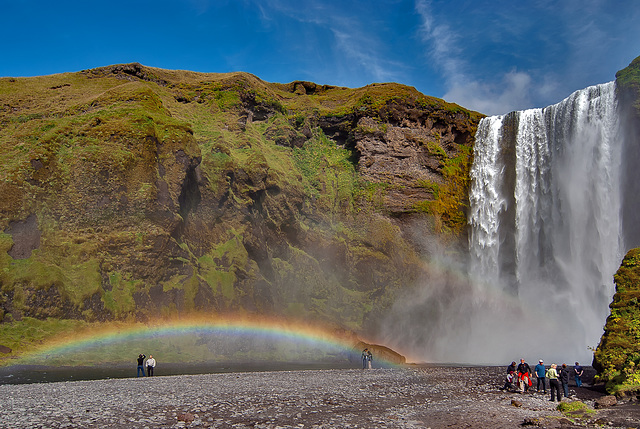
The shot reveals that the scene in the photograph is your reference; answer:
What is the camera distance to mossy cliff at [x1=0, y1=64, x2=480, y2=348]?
42.9 metres

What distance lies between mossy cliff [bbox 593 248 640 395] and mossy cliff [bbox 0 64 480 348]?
1195 inches

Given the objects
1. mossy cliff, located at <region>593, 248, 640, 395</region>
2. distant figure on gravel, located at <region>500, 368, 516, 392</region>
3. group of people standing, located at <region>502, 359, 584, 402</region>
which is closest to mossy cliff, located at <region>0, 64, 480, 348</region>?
distant figure on gravel, located at <region>500, 368, 516, 392</region>

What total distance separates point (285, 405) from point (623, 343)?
18556 millimetres

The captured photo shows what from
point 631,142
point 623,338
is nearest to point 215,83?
point 631,142

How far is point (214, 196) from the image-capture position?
54.8 meters

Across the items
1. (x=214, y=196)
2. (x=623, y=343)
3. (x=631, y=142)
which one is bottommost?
(x=623, y=343)

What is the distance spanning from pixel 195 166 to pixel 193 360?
24462 millimetres

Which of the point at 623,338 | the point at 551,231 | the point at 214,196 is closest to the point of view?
the point at 623,338

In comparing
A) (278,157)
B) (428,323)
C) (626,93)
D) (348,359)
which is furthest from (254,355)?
(626,93)

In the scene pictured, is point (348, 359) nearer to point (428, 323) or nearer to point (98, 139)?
point (428, 323)

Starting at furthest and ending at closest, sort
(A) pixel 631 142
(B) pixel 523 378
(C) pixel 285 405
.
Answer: (A) pixel 631 142 < (B) pixel 523 378 < (C) pixel 285 405

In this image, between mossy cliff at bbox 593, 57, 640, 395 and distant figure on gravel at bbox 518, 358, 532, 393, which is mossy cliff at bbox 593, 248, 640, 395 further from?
distant figure on gravel at bbox 518, 358, 532, 393

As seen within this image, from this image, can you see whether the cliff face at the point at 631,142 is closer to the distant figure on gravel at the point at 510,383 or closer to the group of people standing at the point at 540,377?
the group of people standing at the point at 540,377

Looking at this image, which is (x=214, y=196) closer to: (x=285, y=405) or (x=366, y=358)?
(x=366, y=358)
